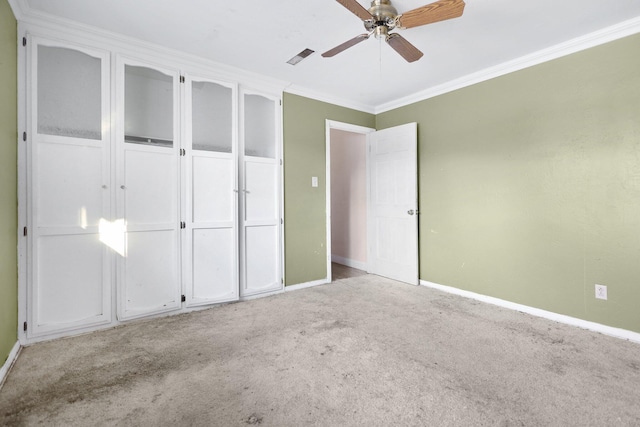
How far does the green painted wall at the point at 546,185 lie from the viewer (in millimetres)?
2352

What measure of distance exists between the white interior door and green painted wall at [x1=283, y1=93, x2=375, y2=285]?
0.84 metres

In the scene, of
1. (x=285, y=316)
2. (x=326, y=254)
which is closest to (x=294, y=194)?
(x=326, y=254)

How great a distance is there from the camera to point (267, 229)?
3402 mm

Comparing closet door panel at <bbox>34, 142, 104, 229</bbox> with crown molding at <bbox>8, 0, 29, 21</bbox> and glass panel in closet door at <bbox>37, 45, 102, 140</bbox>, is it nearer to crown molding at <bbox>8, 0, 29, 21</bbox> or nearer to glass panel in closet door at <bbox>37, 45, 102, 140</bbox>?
glass panel in closet door at <bbox>37, 45, 102, 140</bbox>

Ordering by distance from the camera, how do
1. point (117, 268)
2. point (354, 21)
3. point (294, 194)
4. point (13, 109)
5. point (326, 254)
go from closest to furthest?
point (13, 109) → point (354, 21) → point (117, 268) → point (294, 194) → point (326, 254)

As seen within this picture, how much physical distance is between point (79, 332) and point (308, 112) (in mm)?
3192

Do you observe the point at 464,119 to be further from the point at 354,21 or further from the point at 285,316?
the point at 285,316

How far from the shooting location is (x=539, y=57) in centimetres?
273

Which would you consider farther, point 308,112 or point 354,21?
point 308,112

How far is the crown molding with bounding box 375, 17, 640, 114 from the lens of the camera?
2320mm

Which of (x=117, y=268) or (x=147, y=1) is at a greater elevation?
(x=147, y=1)

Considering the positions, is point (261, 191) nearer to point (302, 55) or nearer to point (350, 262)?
point (302, 55)

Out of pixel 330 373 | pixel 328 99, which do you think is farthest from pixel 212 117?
pixel 330 373

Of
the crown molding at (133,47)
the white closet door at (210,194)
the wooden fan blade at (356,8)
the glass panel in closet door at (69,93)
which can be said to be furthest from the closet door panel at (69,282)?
the wooden fan blade at (356,8)
